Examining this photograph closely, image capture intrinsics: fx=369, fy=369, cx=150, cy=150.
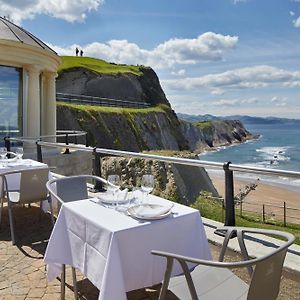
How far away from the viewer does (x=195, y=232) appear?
2951mm

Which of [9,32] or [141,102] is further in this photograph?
[141,102]

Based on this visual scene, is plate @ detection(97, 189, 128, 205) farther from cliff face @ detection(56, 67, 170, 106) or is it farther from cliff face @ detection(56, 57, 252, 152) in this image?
cliff face @ detection(56, 67, 170, 106)

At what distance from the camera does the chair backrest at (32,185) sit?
16.2ft

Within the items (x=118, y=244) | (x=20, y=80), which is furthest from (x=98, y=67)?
(x=118, y=244)

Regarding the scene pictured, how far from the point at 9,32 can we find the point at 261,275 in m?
11.3

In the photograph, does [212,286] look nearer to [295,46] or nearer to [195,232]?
[195,232]

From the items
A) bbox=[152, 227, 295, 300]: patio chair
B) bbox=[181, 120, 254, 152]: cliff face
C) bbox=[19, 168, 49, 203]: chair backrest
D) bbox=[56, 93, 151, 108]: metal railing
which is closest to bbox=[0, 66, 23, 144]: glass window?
bbox=[19, 168, 49, 203]: chair backrest

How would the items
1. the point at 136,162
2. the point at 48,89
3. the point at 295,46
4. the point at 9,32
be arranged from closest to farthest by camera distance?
the point at 9,32 → the point at 48,89 → the point at 136,162 → the point at 295,46

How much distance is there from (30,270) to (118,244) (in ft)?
6.10

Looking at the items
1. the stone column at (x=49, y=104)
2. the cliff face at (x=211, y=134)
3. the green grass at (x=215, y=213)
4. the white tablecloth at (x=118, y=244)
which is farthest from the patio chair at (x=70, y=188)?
the cliff face at (x=211, y=134)

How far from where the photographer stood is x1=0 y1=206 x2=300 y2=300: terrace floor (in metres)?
3.28

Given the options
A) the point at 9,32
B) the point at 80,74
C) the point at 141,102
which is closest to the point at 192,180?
the point at 9,32

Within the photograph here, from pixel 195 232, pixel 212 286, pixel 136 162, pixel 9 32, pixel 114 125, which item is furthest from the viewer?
pixel 114 125

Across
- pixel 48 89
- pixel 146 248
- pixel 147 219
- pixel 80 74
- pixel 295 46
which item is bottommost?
pixel 146 248
